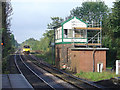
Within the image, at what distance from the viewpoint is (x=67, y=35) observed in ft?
89.8

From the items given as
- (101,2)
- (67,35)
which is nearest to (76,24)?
(67,35)

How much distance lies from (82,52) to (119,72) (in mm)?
4715

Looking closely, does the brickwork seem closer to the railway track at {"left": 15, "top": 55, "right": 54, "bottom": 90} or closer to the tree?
the railway track at {"left": 15, "top": 55, "right": 54, "bottom": 90}

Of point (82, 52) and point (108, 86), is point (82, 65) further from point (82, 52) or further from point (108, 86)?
point (108, 86)

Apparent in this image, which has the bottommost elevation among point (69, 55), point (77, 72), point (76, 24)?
point (77, 72)

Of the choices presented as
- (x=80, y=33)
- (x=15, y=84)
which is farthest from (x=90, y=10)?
(x=15, y=84)

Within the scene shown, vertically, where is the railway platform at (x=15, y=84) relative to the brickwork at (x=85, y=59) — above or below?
below

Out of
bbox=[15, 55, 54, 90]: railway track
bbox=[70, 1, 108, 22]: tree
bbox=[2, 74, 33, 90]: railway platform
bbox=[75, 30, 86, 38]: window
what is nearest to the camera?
bbox=[2, 74, 33, 90]: railway platform

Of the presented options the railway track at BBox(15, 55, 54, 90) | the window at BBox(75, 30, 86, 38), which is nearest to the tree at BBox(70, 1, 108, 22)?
the window at BBox(75, 30, 86, 38)

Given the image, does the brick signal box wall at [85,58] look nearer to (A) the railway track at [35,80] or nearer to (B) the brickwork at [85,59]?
(B) the brickwork at [85,59]

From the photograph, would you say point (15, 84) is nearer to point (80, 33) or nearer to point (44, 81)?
point (44, 81)

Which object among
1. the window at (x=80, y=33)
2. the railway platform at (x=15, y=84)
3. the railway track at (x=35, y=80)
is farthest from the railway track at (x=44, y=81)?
the window at (x=80, y=33)

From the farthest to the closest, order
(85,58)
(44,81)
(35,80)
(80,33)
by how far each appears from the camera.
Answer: (80,33), (85,58), (35,80), (44,81)

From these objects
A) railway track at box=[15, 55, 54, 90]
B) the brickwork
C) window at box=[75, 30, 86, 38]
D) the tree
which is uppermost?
the tree
